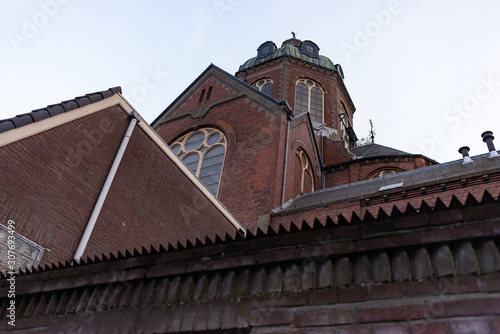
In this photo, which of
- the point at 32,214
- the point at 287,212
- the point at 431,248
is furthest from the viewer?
the point at 287,212

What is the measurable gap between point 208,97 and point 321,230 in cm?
1812

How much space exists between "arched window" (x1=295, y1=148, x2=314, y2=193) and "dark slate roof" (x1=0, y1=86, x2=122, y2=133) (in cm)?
1068

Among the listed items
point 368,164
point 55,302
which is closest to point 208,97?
point 368,164

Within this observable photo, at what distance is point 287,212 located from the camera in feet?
46.8

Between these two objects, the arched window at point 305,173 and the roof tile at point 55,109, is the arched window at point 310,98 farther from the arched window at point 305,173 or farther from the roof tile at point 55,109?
the roof tile at point 55,109

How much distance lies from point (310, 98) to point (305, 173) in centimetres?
1007

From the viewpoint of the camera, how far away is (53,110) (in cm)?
803

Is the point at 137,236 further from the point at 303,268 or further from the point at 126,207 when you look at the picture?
the point at 303,268

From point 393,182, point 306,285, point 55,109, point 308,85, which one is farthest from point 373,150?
point 306,285

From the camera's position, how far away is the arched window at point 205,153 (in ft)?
57.7

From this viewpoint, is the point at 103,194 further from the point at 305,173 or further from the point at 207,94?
the point at 207,94

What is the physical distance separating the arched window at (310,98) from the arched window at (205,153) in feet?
30.9

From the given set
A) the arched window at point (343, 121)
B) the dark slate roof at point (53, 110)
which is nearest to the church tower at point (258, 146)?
the arched window at point (343, 121)

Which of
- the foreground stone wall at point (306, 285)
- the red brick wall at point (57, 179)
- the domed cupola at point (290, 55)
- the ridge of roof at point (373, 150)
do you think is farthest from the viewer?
the domed cupola at point (290, 55)
